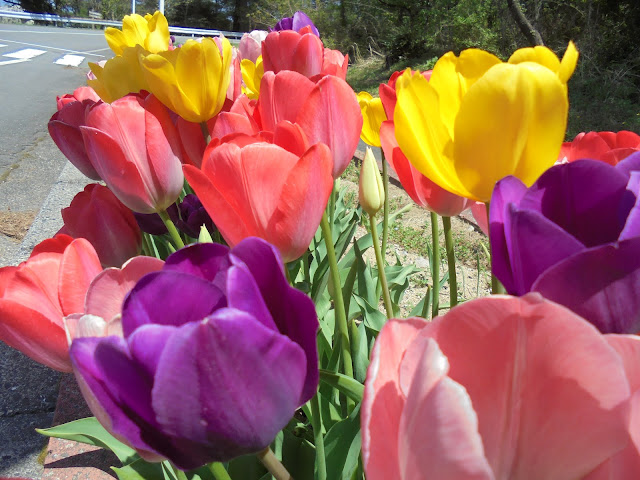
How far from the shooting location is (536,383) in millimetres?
275

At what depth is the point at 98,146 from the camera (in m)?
0.68

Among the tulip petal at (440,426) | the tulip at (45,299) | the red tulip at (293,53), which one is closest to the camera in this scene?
the tulip petal at (440,426)

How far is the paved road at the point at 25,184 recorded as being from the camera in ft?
5.10

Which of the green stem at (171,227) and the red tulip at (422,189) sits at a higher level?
the red tulip at (422,189)

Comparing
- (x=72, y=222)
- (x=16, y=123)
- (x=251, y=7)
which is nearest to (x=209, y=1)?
(x=251, y=7)

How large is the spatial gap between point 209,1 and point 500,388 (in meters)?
34.8

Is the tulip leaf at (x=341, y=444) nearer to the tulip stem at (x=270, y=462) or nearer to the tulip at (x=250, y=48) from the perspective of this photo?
the tulip stem at (x=270, y=462)

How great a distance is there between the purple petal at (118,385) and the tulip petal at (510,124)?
0.31 meters

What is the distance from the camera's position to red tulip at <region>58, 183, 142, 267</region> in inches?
33.7

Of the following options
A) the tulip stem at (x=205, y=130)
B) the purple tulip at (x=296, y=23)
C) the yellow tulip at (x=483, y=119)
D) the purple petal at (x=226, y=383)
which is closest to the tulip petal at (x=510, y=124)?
the yellow tulip at (x=483, y=119)

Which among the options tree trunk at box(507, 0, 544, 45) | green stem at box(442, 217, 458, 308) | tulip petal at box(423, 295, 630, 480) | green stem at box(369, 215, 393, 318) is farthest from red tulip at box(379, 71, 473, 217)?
tree trunk at box(507, 0, 544, 45)

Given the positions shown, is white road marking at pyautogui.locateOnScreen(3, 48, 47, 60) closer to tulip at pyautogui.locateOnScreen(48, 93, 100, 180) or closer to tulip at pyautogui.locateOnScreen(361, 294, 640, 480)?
tulip at pyautogui.locateOnScreen(48, 93, 100, 180)

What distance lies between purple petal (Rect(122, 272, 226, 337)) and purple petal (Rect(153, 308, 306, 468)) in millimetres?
42

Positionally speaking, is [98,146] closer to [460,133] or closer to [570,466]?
[460,133]
